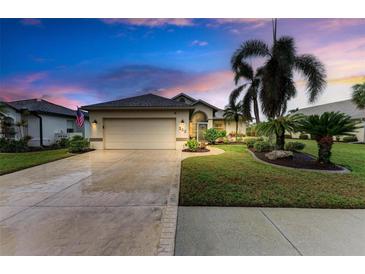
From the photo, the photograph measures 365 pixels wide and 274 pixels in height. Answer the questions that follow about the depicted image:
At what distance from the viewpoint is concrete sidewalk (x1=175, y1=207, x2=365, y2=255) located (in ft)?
7.45

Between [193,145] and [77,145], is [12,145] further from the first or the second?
[193,145]

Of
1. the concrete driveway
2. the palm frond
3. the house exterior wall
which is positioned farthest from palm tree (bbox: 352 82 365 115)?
the concrete driveway

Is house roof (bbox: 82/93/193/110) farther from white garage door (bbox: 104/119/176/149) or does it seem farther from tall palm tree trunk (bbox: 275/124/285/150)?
tall palm tree trunk (bbox: 275/124/285/150)

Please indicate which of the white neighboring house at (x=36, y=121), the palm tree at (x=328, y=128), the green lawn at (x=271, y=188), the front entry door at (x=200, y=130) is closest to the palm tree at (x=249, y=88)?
the palm tree at (x=328, y=128)

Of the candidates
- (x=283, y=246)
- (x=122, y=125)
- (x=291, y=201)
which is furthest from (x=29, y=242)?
(x=122, y=125)

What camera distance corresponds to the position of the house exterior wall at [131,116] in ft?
40.7

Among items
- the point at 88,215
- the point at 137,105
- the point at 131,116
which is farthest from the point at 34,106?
the point at 88,215

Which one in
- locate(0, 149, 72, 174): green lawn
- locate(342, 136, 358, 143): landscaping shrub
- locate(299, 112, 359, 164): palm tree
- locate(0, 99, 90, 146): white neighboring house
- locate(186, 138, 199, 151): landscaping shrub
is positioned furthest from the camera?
locate(342, 136, 358, 143): landscaping shrub

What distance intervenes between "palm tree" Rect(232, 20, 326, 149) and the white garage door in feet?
20.6

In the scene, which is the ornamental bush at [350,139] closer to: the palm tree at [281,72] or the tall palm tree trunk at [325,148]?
the palm tree at [281,72]

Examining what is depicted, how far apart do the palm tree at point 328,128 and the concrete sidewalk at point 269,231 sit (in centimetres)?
393
